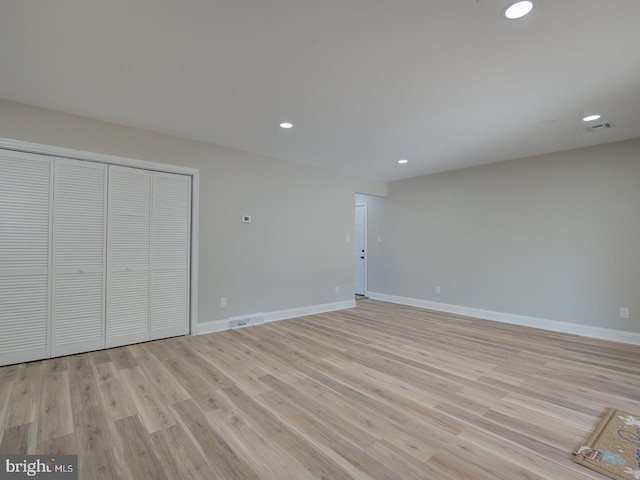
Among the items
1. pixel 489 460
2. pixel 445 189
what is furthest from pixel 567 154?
pixel 489 460

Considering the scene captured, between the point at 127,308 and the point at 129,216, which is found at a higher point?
the point at 129,216

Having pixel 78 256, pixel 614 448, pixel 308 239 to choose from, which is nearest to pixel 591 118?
pixel 614 448

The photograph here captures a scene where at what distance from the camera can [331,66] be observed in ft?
7.60

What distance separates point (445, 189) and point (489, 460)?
15.5 ft

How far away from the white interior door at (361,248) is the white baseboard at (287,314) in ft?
4.13

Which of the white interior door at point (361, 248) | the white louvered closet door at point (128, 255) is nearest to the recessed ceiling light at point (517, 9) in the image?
the white louvered closet door at point (128, 255)

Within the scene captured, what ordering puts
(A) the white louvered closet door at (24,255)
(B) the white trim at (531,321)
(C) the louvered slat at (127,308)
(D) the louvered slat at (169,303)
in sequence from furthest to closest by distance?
(B) the white trim at (531,321) < (D) the louvered slat at (169,303) < (C) the louvered slat at (127,308) < (A) the white louvered closet door at (24,255)

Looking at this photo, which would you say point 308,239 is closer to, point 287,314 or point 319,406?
point 287,314

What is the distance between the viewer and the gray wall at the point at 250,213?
329 cm

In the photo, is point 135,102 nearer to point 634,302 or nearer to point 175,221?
point 175,221

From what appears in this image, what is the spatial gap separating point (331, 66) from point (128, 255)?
3.02m

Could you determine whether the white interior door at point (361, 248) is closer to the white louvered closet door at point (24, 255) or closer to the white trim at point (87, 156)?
the white trim at point (87, 156)

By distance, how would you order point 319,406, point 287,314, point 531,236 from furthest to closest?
point 287,314, point 531,236, point 319,406

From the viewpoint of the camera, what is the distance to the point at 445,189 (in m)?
5.67
